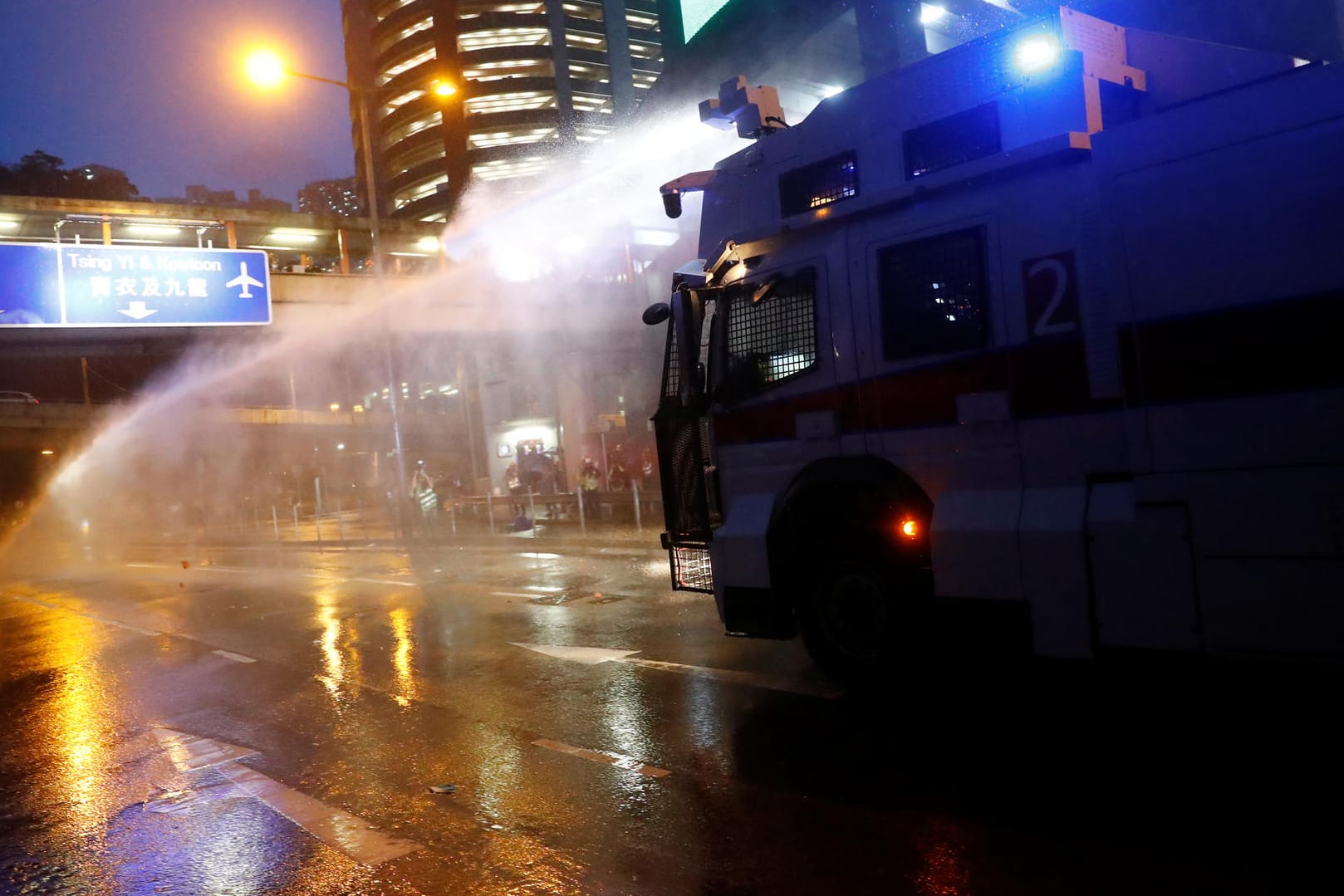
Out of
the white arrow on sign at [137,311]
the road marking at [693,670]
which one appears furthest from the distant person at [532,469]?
the road marking at [693,670]

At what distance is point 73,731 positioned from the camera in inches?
256

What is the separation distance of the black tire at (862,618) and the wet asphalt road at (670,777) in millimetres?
181

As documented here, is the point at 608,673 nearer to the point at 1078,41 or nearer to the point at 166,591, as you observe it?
the point at 1078,41

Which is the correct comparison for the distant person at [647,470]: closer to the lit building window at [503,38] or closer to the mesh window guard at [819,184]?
the mesh window guard at [819,184]

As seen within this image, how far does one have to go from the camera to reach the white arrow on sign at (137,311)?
676 inches

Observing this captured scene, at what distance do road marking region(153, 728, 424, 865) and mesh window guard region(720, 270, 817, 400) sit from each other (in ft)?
10.4

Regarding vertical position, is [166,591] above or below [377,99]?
below

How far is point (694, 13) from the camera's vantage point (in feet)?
96.4

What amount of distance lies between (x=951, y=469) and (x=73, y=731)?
6116mm

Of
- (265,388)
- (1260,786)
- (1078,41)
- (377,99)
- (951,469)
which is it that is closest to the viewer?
(1260,786)

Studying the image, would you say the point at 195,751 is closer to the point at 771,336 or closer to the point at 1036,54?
the point at 771,336

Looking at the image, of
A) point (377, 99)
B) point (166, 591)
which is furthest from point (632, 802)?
point (377, 99)

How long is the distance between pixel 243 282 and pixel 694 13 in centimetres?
1775

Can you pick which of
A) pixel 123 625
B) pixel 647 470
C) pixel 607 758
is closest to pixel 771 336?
pixel 607 758
